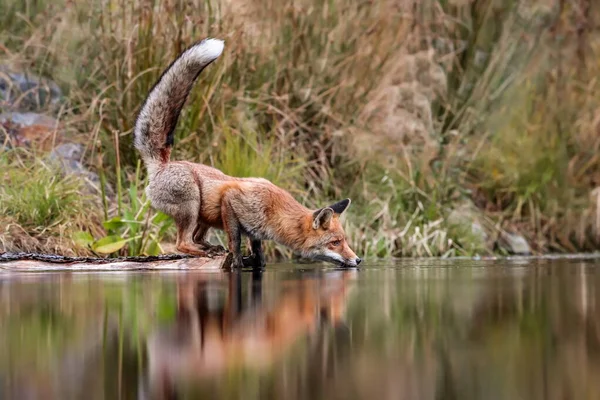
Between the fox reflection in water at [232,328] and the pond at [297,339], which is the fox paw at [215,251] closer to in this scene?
the pond at [297,339]

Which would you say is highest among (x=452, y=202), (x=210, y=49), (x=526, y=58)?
(x=526, y=58)

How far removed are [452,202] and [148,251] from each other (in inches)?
185

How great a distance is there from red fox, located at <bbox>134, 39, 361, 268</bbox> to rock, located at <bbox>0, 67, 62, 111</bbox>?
378cm

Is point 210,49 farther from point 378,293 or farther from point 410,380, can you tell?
point 410,380

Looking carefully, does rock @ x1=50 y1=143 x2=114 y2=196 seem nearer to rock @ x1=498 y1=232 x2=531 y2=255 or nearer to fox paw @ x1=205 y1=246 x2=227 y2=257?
fox paw @ x1=205 y1=246 x2=227 y2=257

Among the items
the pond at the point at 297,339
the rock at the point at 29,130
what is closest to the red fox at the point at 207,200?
the pond at the point at 297,339

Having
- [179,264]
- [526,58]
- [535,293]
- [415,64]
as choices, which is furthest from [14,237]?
[526,58]

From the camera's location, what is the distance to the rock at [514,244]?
44.1 ft

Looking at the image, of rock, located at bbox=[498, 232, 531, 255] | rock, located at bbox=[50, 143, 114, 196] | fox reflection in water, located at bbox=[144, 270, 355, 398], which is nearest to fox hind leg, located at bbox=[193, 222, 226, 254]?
fox reflection in water, located at bbox=[144, 270, 355, 398]

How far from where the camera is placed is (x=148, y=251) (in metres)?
10.3

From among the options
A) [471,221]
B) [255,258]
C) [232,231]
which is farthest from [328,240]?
[471,221]

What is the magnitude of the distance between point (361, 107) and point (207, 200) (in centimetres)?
479

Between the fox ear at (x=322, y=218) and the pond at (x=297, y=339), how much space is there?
185cm

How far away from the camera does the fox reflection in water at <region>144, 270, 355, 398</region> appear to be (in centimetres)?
357
